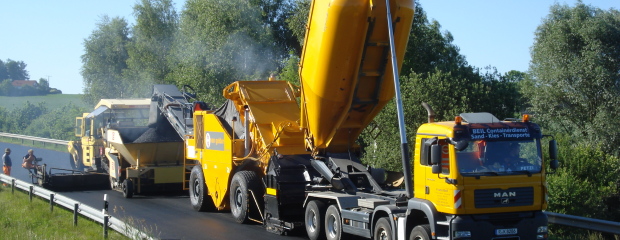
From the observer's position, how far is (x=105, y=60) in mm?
55625

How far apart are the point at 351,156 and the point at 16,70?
149403 mm

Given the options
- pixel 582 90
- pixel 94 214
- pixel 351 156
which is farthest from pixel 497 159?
pixel 582 90

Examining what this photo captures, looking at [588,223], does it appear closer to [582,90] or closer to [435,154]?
[435,154]

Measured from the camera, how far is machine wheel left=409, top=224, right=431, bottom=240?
953 cm

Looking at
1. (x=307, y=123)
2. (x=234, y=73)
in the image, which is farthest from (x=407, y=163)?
(x=234, y=73)

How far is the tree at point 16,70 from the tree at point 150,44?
357 ft

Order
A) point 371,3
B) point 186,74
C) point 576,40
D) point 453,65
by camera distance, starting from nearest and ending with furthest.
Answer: point 371,3
point 453,65
point 576,40
point 186,74

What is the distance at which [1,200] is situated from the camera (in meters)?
17.8

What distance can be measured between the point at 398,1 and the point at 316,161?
3677 millimetres

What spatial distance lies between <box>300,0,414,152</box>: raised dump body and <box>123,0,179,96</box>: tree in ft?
113

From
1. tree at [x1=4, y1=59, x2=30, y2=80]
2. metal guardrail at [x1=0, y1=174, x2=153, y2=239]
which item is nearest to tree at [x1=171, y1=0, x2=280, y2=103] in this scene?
metal guardrail at [x1=0, y1=174, x2=153, y2=239]

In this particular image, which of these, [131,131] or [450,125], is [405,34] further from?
[131,131]

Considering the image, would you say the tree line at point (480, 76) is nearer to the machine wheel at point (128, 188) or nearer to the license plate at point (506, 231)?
the machine wheel at point (128, 188)

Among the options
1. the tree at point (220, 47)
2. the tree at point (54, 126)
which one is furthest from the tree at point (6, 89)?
the tree at point (220, 47)
